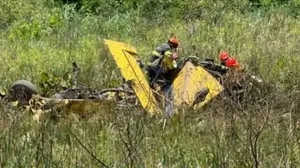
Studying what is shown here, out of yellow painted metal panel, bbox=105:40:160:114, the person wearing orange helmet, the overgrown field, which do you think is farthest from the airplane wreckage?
the overgrown field

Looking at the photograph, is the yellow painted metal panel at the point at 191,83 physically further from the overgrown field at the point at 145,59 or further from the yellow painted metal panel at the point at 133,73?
the overgrown field at the point at 145,59

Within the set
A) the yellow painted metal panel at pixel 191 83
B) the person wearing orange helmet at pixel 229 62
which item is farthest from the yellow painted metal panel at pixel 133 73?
the person wearing orange helmet at pixel 229 62

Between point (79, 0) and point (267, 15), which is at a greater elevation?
point (79, 0)

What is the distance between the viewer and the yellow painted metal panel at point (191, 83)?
6.21 metres

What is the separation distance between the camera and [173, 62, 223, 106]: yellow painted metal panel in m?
6.21

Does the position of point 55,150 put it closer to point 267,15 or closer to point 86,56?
point 86,56

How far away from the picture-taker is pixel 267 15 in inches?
477

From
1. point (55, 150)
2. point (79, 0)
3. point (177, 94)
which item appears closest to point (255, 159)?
point (55, 150)

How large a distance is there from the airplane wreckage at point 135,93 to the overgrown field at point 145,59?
28 cm

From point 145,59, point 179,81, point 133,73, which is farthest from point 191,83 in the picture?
point 145,59

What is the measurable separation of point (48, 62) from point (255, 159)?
6266 millimetres

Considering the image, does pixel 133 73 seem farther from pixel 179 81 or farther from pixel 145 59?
pixel 145 59

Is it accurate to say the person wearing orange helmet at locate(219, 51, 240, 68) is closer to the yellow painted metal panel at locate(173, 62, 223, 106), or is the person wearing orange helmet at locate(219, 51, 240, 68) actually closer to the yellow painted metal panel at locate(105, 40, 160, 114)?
the yellow painted metal panel at locate(173, 62, 223, 106)

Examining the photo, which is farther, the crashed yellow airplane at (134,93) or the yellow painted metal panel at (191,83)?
the yellow painted metal panel at (191,83)
